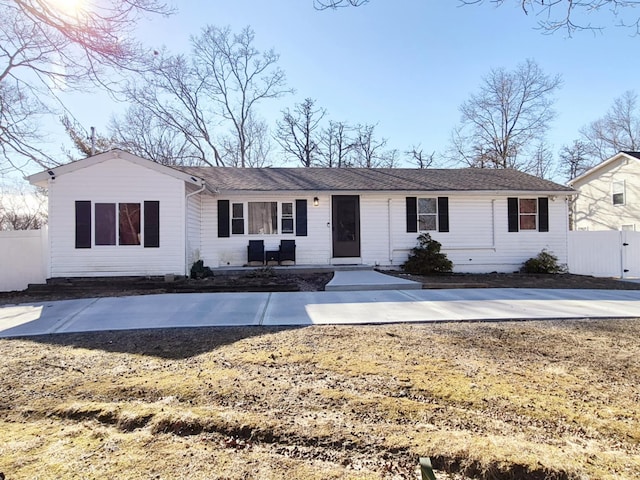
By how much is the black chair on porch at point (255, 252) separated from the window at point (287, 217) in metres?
0.97

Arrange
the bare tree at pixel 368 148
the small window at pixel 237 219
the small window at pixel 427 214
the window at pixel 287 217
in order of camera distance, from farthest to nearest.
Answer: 1. the bare tree at pixel 368 148
2. the small window at pixel 427 214
3. the window at pixel 287 217
4. the small window at pixel 237 219

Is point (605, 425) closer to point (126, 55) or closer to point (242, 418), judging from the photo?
point (242, 418)

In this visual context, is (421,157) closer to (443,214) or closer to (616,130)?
(616,130)

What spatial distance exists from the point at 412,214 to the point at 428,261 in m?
1.74

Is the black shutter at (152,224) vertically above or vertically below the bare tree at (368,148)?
below

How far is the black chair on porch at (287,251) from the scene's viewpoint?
1197 cm

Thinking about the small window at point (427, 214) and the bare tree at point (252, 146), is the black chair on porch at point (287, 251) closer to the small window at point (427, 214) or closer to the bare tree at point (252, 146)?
the small window at point (427, 214)

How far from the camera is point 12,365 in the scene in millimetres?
3902

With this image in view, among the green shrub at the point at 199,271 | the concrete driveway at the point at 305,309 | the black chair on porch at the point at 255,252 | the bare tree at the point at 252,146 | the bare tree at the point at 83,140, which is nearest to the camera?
the concrete driveway at the point at 305,309

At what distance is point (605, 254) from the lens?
13398 mm

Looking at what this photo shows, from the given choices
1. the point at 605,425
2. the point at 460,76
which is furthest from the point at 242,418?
the point at 460,76

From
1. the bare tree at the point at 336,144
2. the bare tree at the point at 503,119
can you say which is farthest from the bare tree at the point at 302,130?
the bare tree at the point at 503,119

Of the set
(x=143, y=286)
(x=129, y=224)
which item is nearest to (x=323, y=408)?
(x=143, y=286)

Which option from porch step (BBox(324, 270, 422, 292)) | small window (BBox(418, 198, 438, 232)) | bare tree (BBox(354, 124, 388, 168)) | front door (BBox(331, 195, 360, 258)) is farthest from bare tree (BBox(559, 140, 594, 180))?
porch step (BBox(324, 270, 422, 292))
